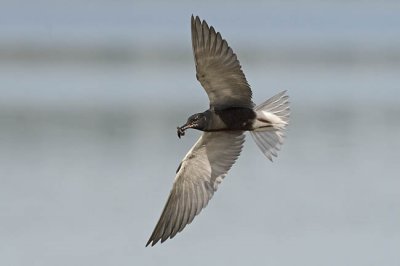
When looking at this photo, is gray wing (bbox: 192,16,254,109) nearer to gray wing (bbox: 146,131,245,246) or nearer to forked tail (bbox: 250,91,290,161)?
forked tail (bbox: 250,91,290,161)

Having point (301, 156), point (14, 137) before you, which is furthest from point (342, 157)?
point (14, 137)

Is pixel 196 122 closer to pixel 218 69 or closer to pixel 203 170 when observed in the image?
pixel 218 69

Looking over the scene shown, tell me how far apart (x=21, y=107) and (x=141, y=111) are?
1.34 m

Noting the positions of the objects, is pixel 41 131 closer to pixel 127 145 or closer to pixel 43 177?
pixel 127 145

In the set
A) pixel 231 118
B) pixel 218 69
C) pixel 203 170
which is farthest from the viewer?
pixel 203 170

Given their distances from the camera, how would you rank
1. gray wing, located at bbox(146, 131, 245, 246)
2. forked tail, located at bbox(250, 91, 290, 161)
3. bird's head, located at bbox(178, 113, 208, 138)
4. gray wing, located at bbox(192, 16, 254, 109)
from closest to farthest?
gray wing, located at bbox(192, 16, 254, 109) < bird's head, located at bbox(178, 113, 208, 138) < forked tail, located at bbox(250, 91, 290, 161) < gray wing, located at bbox(146, 131, 245, 246)

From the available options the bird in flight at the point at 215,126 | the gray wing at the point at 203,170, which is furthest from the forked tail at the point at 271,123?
the gray wing at the point at 203,170

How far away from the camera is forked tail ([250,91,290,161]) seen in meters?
6.31

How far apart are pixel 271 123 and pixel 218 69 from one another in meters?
0.38

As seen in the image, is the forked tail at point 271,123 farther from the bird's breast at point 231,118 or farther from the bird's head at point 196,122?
the bird's head at point 196,122

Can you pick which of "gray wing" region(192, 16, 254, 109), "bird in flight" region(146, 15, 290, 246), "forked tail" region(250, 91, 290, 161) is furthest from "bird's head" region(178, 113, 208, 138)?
"forked tail" region(250, 91, 290, 161)

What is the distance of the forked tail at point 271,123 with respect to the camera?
6312mm

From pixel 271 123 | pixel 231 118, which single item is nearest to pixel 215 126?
pixel 231 118

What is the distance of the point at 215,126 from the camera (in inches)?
246
